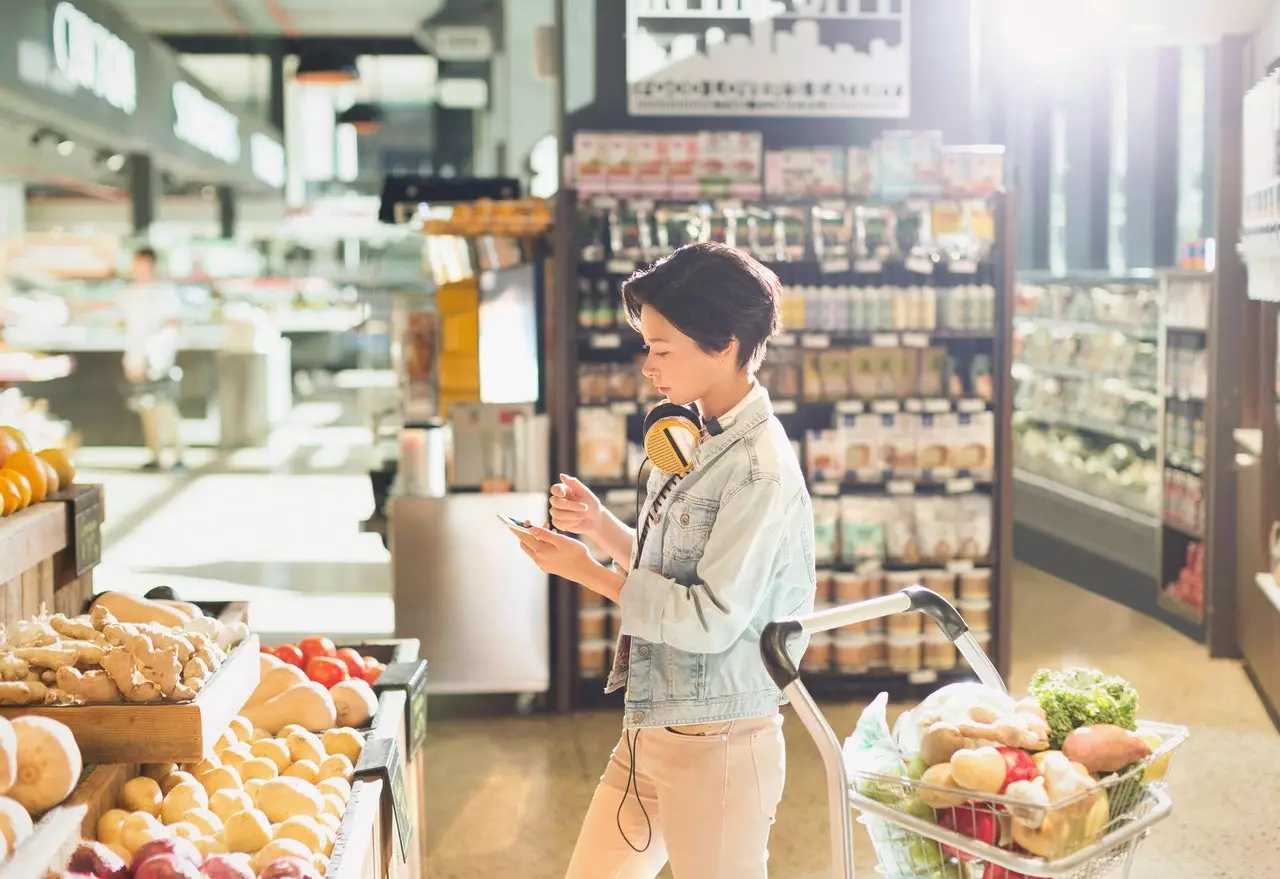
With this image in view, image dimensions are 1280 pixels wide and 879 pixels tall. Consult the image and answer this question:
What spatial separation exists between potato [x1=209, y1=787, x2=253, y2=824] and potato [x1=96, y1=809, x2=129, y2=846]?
23 cm

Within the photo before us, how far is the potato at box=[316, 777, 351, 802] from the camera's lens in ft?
9.37

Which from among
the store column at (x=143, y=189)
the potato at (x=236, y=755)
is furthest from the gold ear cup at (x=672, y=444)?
the store column at (x=143, y=189)

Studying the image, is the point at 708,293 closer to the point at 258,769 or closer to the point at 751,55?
the point at 258,769

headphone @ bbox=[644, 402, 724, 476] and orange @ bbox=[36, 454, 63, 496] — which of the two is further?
orange @ bbox=[36, 454, 63, 496]

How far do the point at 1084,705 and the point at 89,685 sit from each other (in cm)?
161

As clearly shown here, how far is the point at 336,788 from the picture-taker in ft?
9.44

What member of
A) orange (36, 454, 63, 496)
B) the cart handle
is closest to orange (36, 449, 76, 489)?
orange (36, 454, 63, 496)

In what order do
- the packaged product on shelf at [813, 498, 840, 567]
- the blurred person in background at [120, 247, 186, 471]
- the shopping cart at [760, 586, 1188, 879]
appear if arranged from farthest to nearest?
the blurred person in background at [120, 247, 186, 471] → the packaged product on shelf at [813, 498, 840, 567] → the shopping cart at [760, 586, 1188, 879]

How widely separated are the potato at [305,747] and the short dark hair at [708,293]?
1.33 metres

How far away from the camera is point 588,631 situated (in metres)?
5.93

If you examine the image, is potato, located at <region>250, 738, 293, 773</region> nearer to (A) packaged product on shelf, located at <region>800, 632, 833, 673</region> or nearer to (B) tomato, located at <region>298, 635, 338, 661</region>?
(B) tomato, located at <region>298, 635, 338, 661</region>

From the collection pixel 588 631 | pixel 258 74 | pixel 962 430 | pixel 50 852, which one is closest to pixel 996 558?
pixel 962 430

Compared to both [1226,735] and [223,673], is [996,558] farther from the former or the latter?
[223,673]

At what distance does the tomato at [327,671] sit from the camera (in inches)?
138
